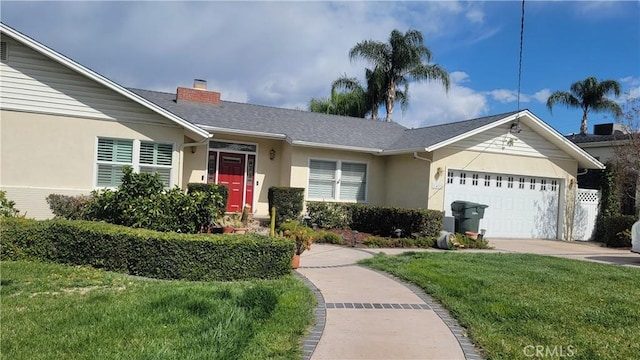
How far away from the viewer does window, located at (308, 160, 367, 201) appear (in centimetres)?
1748

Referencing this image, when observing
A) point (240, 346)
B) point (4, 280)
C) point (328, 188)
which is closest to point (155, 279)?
point (4, 280)

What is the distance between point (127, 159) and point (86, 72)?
253 cm

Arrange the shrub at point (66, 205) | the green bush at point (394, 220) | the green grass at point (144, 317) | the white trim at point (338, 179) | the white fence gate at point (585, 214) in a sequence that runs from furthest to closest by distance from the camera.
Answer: the white fence gate at point (585, 214), the white trim at point (338, 179), the green bush at point (394, 220), the shrub at point (66, 205), the green grass at point (144, 317)

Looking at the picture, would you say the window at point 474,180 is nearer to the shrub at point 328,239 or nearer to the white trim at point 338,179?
the white trim at point 338,179

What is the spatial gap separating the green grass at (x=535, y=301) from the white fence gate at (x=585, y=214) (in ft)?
27.5

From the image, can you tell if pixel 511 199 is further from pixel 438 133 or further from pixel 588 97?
pixel 588 97

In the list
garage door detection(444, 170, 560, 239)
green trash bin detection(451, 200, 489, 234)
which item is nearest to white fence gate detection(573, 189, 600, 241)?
garage door detection(444, 170, 560, 239)

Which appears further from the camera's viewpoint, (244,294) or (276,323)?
(244,294)

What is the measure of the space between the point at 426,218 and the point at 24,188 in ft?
36.0

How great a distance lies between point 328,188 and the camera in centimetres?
1772

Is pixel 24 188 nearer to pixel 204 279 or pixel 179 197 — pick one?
pixel 179 197

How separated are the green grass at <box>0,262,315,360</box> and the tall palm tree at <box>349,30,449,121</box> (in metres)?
25.4

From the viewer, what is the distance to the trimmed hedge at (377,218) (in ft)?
46.3

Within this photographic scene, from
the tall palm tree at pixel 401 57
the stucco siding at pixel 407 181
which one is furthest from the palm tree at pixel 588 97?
the stucco siding at pixel 407 181
